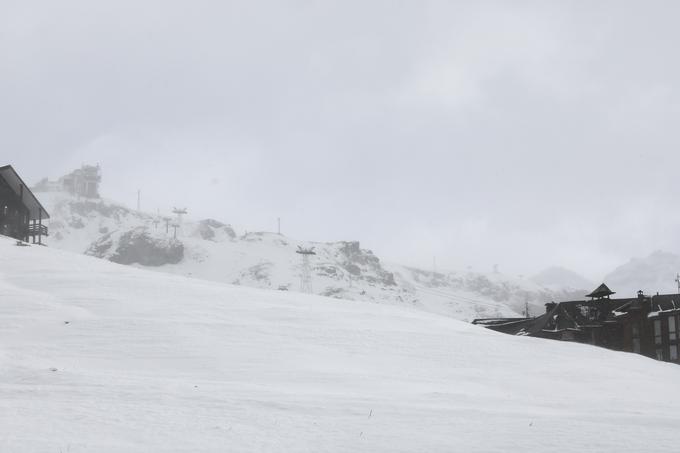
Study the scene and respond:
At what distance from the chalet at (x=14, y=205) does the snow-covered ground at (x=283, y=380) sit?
111 feet

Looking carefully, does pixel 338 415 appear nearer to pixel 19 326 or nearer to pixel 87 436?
pixel 87 436

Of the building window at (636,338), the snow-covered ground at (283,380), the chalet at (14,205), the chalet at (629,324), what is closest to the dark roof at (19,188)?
the chalet at (14,205)

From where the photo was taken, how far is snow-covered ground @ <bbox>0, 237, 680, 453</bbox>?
1262 cm

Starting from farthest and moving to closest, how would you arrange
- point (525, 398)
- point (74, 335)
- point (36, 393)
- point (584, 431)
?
point (74, 335)
point (525, 398)
point (36, 393)
point (584, 431)

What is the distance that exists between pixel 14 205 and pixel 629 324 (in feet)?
201

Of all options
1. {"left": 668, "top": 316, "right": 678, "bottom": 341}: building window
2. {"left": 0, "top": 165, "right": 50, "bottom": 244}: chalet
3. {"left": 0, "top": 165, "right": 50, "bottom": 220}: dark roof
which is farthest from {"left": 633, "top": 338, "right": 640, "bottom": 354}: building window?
{"left": 0, "top": 165, "right": 50, "bottom": 220}: dark roof

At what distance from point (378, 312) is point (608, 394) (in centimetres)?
1420

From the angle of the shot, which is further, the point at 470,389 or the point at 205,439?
the point at 470,389

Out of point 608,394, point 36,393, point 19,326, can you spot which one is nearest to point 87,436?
point 36,393

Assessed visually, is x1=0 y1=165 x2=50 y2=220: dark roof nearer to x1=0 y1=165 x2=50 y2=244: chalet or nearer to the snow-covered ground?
x1=0 y1=165 x2=50 y2=244: chalet

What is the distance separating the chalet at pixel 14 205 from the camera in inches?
2566

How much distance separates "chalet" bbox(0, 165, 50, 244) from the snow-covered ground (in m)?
33.8

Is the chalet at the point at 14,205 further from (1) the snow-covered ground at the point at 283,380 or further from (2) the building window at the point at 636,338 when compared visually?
(2) the building window at the point at 636,338

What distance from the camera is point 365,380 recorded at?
19.1m
